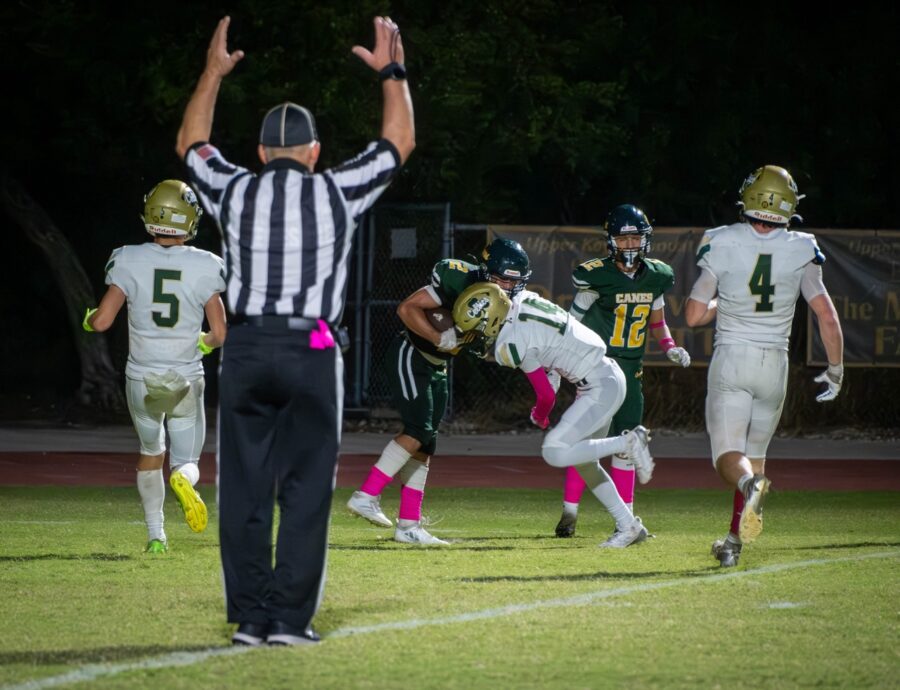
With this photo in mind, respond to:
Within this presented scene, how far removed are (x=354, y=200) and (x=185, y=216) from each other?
2792 mm

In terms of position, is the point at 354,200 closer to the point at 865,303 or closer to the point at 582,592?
the point at 582,592

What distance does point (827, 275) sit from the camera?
1734 cm

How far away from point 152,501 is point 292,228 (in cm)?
326

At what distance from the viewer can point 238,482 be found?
5.55 m

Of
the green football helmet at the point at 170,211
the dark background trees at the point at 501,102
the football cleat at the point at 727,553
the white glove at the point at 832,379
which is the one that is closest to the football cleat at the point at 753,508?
the football cleat at the point at 727,553

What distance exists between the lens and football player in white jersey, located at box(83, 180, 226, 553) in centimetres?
816

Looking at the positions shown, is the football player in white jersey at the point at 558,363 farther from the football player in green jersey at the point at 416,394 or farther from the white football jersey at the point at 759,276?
the white football jersey at the point at 759,276

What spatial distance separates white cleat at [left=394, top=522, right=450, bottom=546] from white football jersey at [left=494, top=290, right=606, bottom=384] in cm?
129

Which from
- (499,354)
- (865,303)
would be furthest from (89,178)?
(499,354)

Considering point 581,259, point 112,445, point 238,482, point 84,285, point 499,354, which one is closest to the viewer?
point 238,482

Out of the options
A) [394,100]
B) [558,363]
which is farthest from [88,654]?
[558,363]

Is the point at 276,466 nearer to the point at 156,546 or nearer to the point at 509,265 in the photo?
A: the point at 156,546

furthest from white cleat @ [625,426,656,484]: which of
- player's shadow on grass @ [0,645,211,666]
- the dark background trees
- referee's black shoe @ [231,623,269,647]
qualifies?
the dark background trees

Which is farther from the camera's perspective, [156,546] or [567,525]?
[567,525]
